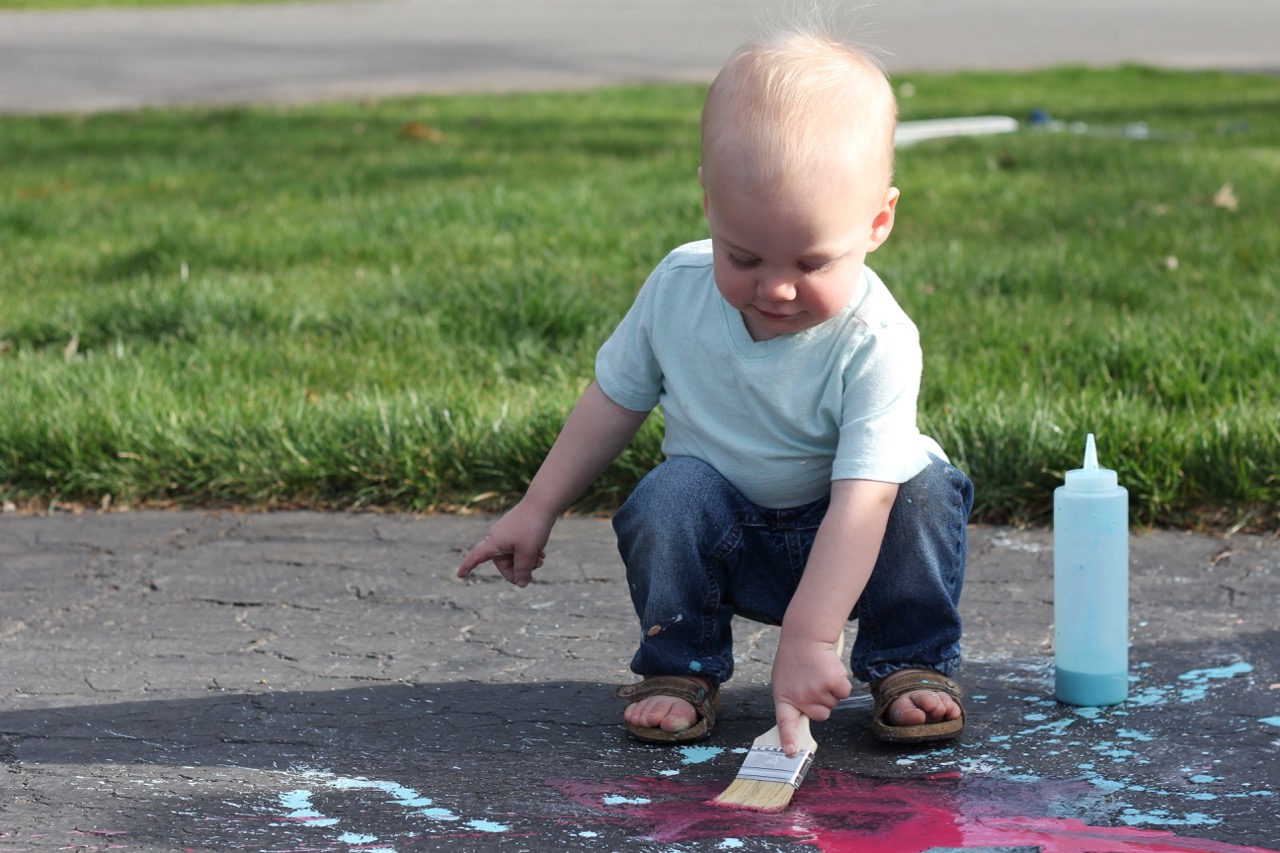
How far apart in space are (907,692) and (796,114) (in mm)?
802

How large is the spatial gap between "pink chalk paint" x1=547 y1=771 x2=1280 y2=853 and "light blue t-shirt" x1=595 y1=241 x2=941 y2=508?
0.41m

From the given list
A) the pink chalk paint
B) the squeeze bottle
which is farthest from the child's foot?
the squeeze bottle

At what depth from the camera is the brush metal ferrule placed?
1.96 metres

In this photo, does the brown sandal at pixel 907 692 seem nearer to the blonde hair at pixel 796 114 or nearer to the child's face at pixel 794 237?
the child's face at pixel 794 237

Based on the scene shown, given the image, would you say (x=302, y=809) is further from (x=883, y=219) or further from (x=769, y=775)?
(x=883, y=219)

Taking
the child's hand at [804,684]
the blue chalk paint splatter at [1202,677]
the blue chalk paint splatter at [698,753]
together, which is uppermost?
the child's hand at [804,684]

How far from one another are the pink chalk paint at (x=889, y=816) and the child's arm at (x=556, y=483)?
35 centimetres

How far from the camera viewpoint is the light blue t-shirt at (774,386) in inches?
82.8

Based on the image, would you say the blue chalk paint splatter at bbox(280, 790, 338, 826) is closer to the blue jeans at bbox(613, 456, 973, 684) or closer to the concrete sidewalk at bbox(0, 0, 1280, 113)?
the blue jeans at bbox(613, 456, 973, 684)

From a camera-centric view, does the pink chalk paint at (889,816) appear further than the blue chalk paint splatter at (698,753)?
No

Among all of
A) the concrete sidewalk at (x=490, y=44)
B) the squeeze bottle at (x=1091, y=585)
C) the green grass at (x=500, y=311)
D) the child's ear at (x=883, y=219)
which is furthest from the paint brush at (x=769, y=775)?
the concrete sidewalk at (x=490, y=44)

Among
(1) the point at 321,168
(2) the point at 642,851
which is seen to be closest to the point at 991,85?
(1) the point at 321,168

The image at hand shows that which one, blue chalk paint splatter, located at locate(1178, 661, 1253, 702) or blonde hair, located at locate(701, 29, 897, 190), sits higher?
blonde hair, located at locate(701, 29, 897, 190)

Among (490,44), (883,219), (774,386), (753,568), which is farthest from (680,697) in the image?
(490,44)
